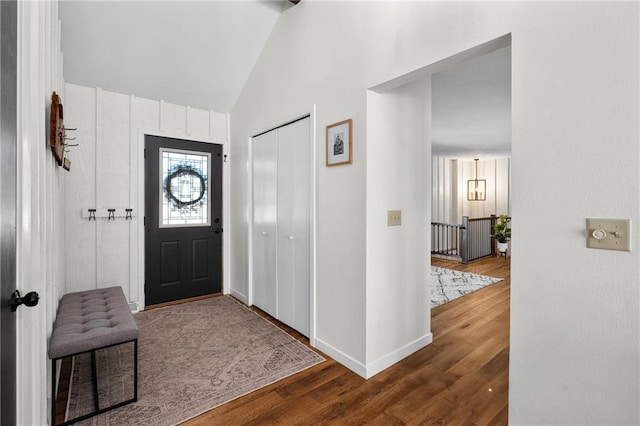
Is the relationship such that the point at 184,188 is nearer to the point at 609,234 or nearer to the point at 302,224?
the point at 302,224

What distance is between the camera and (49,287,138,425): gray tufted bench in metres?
1.79

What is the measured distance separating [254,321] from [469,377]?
205 centimetres

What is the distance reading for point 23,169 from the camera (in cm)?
121

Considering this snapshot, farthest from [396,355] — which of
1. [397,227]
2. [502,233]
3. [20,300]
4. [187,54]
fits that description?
[502,233]

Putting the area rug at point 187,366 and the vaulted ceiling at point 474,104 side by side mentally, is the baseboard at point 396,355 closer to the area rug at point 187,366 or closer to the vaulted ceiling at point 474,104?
the area rug at point 187,366

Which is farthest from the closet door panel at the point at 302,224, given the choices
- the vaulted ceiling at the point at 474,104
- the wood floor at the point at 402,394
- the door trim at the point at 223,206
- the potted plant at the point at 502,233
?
the potted plant at the point at 502,233

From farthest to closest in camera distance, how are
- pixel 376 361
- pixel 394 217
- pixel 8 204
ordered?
pixel 394 217
pixel 376 361
pixel 8 204

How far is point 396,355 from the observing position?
2508mm

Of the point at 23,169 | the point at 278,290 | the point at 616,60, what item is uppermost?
the point at 616,60

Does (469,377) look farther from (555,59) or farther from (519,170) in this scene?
(555,59)

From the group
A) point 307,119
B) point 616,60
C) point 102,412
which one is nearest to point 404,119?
point 307,119

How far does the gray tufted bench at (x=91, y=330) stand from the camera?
1.79 meters

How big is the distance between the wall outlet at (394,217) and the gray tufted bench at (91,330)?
187 cm

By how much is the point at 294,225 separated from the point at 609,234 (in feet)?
7.54
